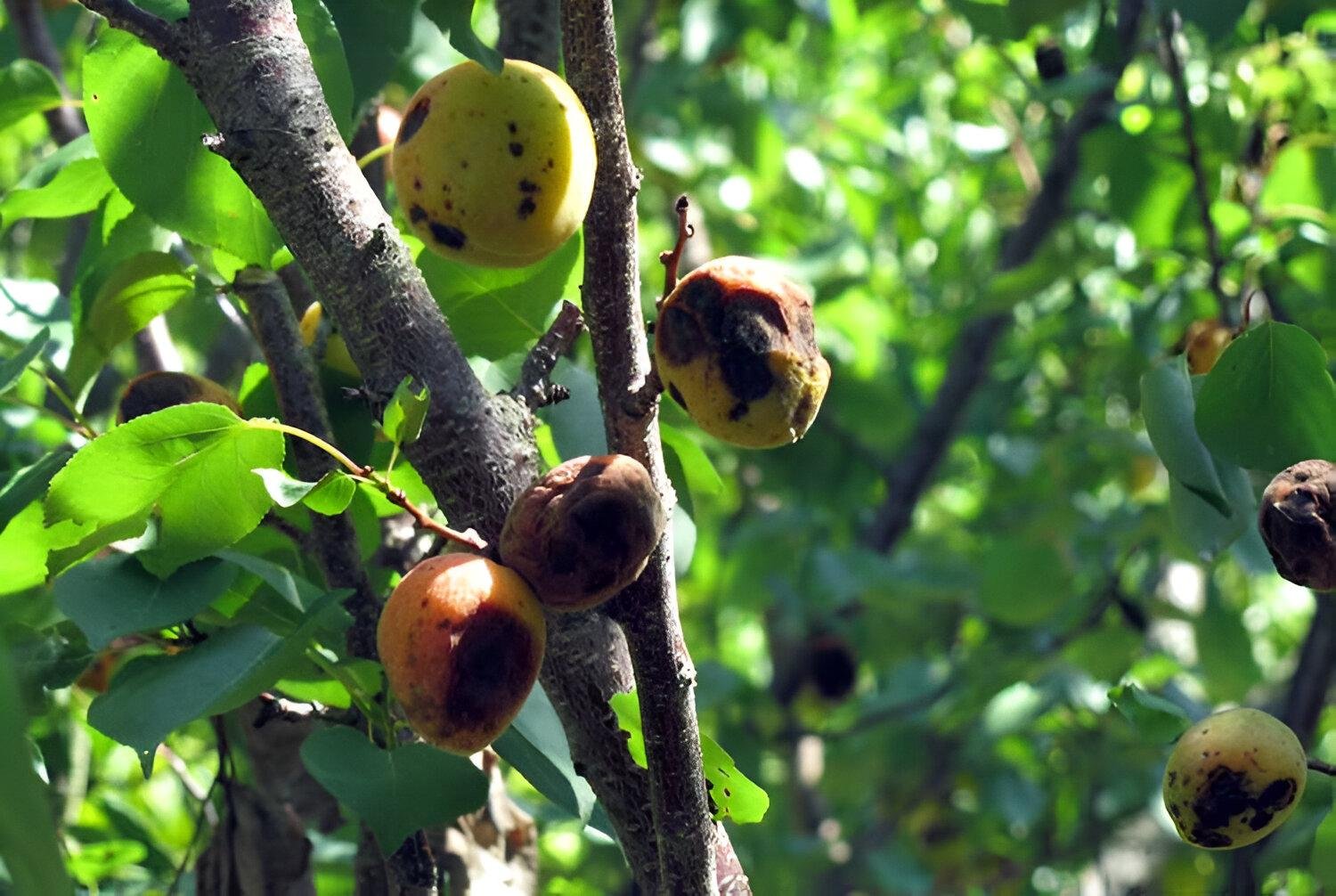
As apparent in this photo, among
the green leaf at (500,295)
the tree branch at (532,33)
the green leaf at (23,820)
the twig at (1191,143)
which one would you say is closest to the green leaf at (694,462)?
the green leaf at (500,295)

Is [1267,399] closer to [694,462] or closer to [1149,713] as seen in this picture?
[1149,713]

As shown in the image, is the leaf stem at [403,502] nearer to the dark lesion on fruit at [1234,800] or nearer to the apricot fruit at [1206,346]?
the dark lesion on fruit at [1234,800]

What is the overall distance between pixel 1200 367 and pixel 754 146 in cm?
185

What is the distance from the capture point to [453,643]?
0.79 metres

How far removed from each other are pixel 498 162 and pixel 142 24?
0.82ft

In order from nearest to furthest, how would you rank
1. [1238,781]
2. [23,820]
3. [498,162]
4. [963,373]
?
1. [23,820]
2. [498,162]
3. [1238,781]
4. [963,373]

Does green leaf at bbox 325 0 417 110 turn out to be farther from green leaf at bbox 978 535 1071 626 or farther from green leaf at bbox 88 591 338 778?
green leaf at bbox 978 535 1071 626

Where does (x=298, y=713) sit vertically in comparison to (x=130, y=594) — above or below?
below

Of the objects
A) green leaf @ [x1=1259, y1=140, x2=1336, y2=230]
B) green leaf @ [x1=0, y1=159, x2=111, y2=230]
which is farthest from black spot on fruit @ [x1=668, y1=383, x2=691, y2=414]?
green leaf @ [x1=1259, y1=140, x2=1336, y2=230]

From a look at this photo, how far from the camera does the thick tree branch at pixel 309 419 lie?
108cm

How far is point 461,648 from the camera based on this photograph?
0.79 m

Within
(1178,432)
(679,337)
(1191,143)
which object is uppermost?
(679,337)

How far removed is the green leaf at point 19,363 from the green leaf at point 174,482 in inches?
6.5

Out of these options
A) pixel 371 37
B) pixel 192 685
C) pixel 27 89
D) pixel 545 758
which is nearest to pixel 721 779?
pixel 545 758
